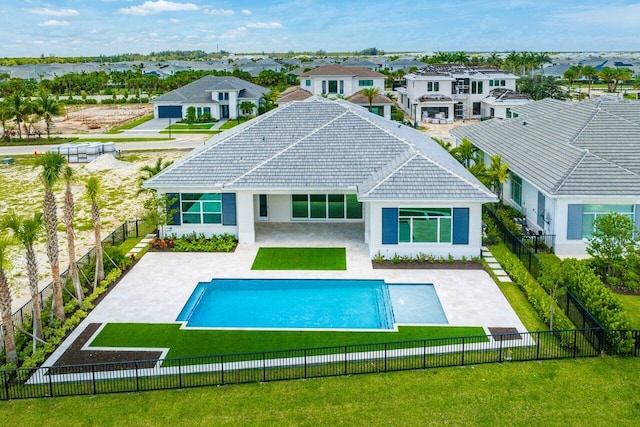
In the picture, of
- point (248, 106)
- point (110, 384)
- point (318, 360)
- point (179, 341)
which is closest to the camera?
point (110, 384)

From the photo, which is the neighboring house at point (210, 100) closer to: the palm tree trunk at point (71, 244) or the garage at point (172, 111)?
the garage at point (172, 111)

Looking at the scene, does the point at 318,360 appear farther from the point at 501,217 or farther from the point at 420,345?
the point at 501,217

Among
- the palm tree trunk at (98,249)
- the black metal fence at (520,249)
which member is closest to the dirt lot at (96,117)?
the palm tree trunk at (98,249)

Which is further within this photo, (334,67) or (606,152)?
(334,67)

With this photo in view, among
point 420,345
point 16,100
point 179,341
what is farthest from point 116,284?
point 16,100

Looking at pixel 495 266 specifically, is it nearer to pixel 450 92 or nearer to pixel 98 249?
pixel 98 249

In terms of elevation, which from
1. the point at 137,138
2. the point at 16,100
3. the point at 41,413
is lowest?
the point at 41,413

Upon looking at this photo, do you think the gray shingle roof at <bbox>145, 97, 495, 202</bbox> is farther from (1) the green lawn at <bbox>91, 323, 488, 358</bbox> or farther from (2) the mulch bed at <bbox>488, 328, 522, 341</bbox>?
(1) the green lawn at <bbox>91, 323, 488, 358</bbox>
